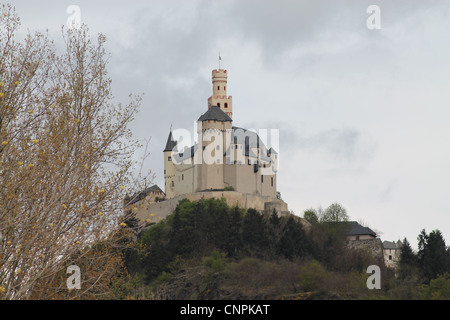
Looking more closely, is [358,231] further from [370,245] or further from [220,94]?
[220,94]

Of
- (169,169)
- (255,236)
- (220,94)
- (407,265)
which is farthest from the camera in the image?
(220,94)

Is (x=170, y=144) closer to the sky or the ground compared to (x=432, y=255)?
closer to the sky

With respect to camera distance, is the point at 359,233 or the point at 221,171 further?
the point at 359,233

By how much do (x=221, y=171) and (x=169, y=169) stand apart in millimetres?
9543

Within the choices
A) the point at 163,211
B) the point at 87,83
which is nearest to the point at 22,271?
the point at 87,83

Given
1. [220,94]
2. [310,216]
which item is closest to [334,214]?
[310,216]

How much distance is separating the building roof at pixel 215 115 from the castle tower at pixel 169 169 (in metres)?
7.18

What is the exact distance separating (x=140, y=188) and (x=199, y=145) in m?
61.9

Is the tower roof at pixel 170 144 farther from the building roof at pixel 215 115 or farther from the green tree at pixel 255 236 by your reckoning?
the green tree at pixel 255 236

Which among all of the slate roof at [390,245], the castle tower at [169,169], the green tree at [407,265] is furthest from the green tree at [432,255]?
the slate roof at [390,245]

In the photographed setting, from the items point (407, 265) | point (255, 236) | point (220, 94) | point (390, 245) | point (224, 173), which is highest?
point (220, 94)

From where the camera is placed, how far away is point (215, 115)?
87.4m

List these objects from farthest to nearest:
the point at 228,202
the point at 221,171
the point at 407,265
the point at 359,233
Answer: the point at 359,233
the point at 221,171
the point at 228,202
the point at 407,265

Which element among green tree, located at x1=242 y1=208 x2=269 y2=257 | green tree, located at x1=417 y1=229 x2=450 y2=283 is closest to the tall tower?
green tree, located at x1=242 y1=208 x2=269 y2=257
